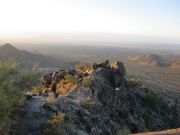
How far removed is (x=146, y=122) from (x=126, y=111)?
72.5 inches

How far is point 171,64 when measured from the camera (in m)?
139

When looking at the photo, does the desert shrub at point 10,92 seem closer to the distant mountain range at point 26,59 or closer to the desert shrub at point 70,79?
the desert shrub at point 70,79

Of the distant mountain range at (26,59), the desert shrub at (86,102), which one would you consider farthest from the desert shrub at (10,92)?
the distant mountain range at (26,59)

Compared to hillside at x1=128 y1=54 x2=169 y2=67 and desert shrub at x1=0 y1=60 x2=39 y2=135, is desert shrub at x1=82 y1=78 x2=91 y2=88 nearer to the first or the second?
desert shrub at x1=0 y1=60 x2=39 y2=135

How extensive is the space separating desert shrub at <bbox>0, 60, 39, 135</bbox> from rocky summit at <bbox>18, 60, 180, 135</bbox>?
0.79 metres

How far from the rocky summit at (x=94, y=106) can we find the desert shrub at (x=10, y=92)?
31.0 inches

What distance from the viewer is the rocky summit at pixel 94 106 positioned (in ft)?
63.6

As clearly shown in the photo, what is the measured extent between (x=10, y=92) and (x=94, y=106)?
6.06 metres

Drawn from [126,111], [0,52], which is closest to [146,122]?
[126,111]

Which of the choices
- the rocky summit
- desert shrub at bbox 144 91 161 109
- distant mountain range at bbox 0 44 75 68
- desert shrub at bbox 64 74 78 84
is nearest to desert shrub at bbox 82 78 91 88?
the rocky summit

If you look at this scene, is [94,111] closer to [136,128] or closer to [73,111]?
[73,111]

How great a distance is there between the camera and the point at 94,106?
23.4 m

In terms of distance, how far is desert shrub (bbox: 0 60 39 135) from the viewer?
17906 mm

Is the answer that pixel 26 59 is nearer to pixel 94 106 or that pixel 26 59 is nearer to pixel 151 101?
pixel 151 101
